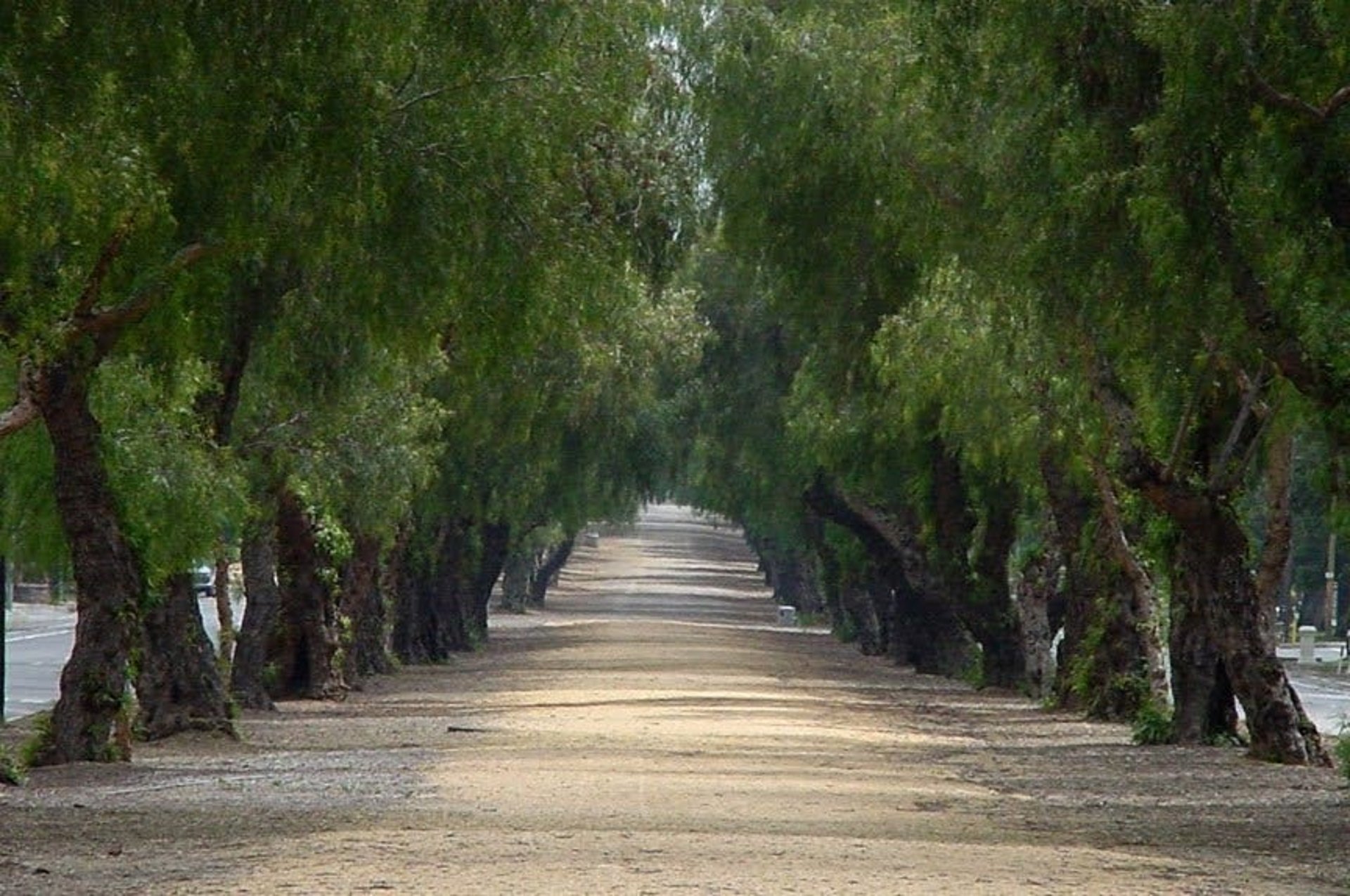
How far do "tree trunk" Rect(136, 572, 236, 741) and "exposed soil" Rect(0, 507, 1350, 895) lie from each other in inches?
13.8

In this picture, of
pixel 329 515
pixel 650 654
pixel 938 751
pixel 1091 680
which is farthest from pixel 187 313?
pixel 650 654

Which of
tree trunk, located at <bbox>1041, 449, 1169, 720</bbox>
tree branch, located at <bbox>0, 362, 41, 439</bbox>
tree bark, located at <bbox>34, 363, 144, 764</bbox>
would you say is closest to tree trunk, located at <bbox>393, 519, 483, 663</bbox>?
tree trunk, located at <bbox>1041, 449, 1169, 720</bbox>

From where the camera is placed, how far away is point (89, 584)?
67.5ft

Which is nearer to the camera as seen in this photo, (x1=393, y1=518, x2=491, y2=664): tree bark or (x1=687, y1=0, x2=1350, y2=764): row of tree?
(x1=687, y1=0, x2=1350, y2=764): row of tree

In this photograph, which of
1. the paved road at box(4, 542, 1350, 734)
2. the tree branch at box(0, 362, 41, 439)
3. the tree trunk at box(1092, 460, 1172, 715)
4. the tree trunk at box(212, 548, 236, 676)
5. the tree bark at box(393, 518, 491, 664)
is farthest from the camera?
the tree bark at box(393, 518, 491, 664)

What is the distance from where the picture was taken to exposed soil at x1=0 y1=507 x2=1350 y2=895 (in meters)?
13.7

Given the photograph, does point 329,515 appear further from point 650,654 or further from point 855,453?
point 650,654

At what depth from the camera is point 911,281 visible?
24.8 metres

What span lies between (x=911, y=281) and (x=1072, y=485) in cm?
724

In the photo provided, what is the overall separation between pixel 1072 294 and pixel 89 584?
8.63 meters

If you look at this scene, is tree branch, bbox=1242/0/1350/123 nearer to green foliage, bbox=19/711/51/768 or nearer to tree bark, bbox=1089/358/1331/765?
tree bark, bbox=1089/358/1331/765

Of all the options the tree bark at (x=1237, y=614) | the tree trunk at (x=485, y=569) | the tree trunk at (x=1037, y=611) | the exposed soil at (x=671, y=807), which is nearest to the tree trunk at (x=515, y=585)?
the tree trunk at (x=485, y=569)

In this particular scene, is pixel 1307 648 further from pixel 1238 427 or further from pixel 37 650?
pixel 1238 427

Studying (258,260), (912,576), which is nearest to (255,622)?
(258,260)
